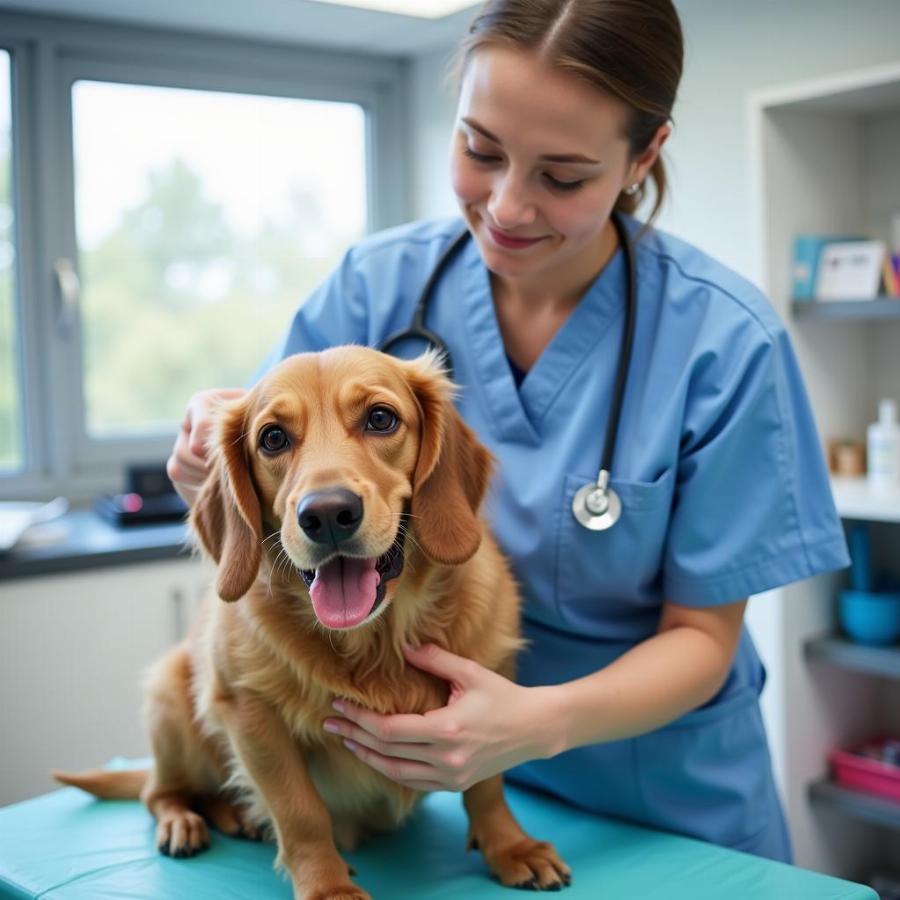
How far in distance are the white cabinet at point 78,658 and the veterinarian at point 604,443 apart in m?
1.37

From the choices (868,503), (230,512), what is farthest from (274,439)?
(868,503)

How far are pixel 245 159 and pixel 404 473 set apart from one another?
2630mm

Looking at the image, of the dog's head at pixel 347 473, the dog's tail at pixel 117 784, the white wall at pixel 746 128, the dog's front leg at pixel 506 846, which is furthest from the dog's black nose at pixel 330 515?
the white wall at pixel 746 128

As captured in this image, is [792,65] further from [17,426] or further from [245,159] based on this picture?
[17,426]

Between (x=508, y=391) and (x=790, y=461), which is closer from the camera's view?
(x=790, y=461)

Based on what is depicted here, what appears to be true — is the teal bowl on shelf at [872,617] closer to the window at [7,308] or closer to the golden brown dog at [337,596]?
the golden brown dog at [337,596]

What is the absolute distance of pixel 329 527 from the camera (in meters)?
1.05

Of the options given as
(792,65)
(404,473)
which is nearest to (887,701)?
(792,65)

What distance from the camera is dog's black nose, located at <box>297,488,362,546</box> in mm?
1040

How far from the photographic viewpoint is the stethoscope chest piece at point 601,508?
4.28 feet

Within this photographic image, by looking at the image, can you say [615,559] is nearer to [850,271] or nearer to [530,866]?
[530,866]

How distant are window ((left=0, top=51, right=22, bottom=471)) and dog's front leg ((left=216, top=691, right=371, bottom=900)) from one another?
2.20 meters

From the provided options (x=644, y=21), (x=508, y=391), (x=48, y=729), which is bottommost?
(x=48, y=729)

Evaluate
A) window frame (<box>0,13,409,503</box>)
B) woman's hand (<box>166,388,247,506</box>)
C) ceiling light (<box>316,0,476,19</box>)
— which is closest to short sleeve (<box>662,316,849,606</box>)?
woman's hand (<box>166,388,247,506</box>)
